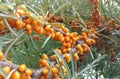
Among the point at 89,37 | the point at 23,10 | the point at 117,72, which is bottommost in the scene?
the point at 117,72

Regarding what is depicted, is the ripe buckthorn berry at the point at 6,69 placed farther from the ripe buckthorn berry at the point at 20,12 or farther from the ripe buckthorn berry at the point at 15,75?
the ripe buckthorn berry at the point at 20,12

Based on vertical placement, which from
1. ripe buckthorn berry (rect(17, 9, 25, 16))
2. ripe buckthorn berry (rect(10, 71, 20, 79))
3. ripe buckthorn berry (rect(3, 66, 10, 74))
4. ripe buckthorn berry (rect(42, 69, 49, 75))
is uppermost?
ripe buckthorn berry (rect(17, 9, 25, 16))

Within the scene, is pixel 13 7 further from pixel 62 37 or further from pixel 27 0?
pixel 27 0

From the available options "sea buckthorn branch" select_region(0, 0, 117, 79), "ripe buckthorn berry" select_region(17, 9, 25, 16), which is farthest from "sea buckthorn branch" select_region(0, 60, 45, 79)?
"ripe buckthorn berry" select_region(17, 9, 25, 16)

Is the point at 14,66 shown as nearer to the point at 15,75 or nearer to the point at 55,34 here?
the point at 15,75

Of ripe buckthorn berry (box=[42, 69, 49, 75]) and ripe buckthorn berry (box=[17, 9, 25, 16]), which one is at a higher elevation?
ripe buckthorn berry (box=[17, 9, 25, 16])

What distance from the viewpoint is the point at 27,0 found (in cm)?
85

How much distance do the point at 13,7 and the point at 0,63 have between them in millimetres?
148

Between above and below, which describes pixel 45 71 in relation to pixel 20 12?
below

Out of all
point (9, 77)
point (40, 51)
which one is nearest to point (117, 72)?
point (40, 51)

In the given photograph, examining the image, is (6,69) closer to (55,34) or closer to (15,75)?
(15,75)

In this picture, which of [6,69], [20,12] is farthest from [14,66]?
[20,12]

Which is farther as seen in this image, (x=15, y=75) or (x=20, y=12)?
(x=20, y=12)

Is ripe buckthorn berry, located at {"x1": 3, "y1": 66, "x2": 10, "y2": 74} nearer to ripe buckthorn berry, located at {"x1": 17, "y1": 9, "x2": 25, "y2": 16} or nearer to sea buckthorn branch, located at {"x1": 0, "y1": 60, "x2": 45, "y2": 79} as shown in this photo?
sea buckthorn branch, located at {"x1": 0, "y1": 60, "x2": 45, "y2": 79}
